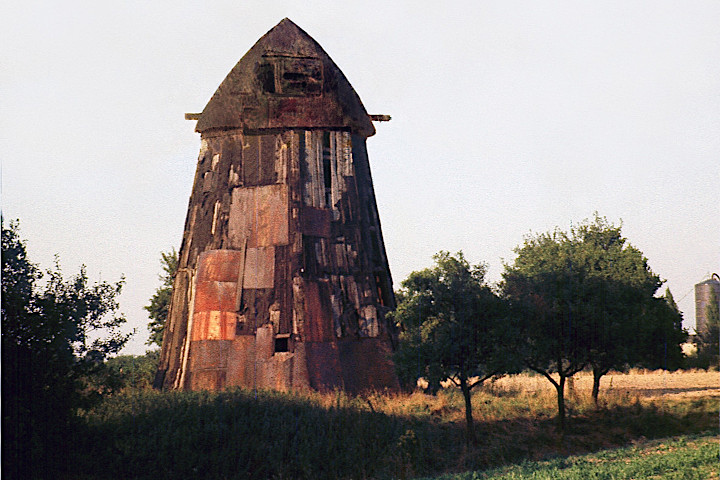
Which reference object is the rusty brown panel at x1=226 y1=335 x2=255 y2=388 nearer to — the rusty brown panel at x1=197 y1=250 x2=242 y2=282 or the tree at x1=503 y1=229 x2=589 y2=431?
the rusty brown panel at x1=197 y1=250 x2=242 y2=282

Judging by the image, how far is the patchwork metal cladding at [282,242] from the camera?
31156mm

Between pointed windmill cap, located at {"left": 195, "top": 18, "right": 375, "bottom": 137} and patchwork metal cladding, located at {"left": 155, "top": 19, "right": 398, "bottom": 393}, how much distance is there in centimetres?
6

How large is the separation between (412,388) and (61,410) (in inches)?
654

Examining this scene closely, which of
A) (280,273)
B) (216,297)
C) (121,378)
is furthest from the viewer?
(216,297)

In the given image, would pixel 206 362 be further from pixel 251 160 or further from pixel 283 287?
pixel 251 160

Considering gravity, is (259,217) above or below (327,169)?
below

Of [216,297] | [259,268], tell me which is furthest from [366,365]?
[216,297]

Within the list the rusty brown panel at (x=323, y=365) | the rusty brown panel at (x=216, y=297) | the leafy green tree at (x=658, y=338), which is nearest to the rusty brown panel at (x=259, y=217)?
the rusty brown panel at (x=216, y=297)

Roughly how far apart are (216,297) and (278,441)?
10170mm

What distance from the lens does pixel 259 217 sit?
108 ft

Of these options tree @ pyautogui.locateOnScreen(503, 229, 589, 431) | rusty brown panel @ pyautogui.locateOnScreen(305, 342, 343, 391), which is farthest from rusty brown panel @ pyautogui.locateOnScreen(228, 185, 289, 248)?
tree @ pyautogui.locateOnScreen(503, 229, 589, 431)

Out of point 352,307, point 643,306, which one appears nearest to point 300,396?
point 352,307

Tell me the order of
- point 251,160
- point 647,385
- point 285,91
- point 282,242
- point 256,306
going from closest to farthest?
point 256,306 < point 282,242 < point 251,160 < point 285,91 < point 647,385

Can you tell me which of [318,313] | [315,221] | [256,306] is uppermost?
[315,221]
